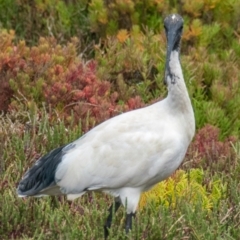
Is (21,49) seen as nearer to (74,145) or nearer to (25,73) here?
(25,73)

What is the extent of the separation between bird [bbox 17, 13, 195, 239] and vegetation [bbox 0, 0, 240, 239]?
169 mm

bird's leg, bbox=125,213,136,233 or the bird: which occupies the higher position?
the bird

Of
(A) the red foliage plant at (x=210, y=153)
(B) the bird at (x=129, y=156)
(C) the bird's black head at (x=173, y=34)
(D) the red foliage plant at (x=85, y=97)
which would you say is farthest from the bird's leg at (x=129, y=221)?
(D) the red foliage plant at (x=85, y=97)

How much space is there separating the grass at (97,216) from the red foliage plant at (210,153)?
195mm

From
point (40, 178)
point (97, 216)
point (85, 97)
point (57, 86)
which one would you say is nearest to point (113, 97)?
point (85, 97)

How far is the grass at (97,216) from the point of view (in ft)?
17.0

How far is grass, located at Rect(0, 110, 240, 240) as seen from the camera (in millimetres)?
5180

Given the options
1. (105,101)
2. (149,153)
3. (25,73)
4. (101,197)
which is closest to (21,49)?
(25,73)

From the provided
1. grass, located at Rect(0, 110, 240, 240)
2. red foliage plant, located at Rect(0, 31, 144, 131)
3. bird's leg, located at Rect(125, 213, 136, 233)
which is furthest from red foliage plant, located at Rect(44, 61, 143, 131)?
bird's leg, located at Rect(125, 213, 136, 233)

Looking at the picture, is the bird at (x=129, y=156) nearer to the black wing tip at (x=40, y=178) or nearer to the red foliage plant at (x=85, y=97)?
the black wing tip at (x=40, y=178)

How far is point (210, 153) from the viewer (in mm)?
6695

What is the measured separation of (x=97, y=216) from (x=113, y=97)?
2.23m

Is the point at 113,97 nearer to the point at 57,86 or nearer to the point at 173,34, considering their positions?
the point at 57,86

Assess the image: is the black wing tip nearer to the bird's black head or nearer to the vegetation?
the vegetation
